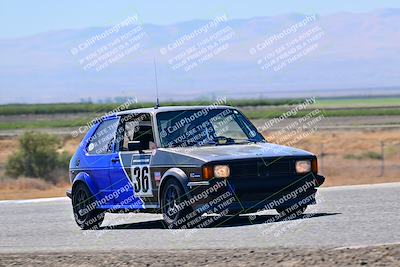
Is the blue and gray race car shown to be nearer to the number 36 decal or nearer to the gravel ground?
the number 36 decal

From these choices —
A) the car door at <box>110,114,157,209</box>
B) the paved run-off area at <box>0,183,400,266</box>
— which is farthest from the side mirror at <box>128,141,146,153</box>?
the paved run-off area at <box>0,183,400,266</box>

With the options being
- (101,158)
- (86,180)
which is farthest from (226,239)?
(86,180)

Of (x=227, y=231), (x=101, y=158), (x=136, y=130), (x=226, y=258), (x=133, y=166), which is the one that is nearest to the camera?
(x=226, y=258)

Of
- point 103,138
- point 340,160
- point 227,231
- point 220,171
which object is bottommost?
point 340,160

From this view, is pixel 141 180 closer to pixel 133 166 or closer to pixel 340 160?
pixel 133 166

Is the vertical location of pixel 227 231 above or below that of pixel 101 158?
below

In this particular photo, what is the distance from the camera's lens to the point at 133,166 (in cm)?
1423

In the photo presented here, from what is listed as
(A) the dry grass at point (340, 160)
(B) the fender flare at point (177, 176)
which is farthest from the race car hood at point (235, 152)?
(A) the dry grass at point (340, 160)

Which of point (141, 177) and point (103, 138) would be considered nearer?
point (141, 177)

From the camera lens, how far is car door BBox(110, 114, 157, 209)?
45.9 ft

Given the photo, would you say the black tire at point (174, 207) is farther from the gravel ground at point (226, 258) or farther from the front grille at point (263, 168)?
the gravel ground at point (226, 258)

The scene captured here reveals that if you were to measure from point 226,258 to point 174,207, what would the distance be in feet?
10.0

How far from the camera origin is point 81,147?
15.8 m

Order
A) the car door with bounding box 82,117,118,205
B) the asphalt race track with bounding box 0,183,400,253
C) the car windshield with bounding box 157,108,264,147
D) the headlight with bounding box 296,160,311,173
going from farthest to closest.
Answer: the car door with bounding box 82,117,118,205, the car windshield with bounding box 157,108,264,147, the headlight with bounding box 296,160,311,173, the asphalt race track with bounding box 0,183,400,253
